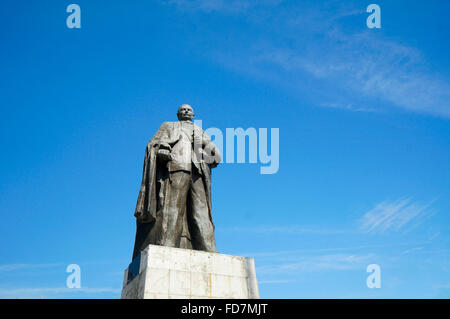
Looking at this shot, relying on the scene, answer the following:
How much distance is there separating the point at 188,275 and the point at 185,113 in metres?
4.93

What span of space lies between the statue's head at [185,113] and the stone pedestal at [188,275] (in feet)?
13.8

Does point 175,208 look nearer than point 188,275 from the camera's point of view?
No

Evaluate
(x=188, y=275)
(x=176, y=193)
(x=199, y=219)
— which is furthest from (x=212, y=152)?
(x=188, y=275)

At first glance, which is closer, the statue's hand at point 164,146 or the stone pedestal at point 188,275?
the stone pedestal at point 188,275

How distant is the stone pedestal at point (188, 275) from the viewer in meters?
8.62

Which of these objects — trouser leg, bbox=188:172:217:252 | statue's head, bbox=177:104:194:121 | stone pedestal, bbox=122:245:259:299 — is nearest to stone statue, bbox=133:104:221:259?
trouser leg, bbox=188:172:217:252

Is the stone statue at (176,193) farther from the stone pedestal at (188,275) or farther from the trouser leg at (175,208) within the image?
the stone pedestal at (188,275)

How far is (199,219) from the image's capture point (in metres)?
10.4

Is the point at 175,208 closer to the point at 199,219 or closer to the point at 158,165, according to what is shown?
the point at 199,219

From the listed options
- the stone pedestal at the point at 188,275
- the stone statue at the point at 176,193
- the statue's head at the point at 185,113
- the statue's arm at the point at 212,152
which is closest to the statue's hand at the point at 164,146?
the stone statue at the point at 176,193

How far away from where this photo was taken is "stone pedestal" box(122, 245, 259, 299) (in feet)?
28.3

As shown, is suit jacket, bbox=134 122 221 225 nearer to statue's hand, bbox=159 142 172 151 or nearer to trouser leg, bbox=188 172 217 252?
statue's hand, bbox=159 142 172 151

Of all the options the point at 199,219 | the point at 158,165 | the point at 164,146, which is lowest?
the point at 199,219
